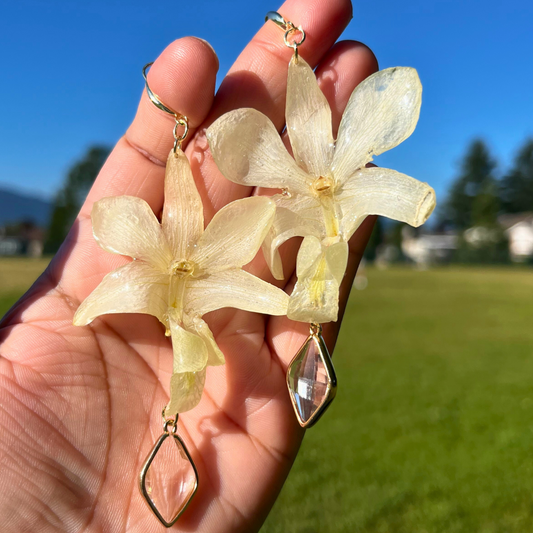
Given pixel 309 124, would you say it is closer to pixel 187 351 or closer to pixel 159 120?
pixel 159 120

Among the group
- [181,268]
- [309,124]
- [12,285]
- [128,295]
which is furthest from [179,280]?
[12,285]

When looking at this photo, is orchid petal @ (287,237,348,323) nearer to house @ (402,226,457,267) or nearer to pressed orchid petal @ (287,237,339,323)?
pressed orchid petal @ (287,237,339,323)

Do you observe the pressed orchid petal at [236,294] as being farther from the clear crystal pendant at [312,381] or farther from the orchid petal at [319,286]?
the clear crystal pendant at [312,381]

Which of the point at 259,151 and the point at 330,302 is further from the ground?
the point at 259,151

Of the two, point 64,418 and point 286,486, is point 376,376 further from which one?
point 64,418

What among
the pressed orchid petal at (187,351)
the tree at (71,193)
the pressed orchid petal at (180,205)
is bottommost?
the tree at (71,193)

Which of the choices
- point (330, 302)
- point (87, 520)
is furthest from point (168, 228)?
point (87, 520)

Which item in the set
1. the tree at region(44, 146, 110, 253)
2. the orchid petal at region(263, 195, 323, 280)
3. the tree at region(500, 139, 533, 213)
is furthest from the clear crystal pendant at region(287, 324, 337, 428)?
the tree at region(500, 139, 533, 213)

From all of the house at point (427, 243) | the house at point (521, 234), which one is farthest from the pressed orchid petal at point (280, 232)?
the house at point (427, 243)
